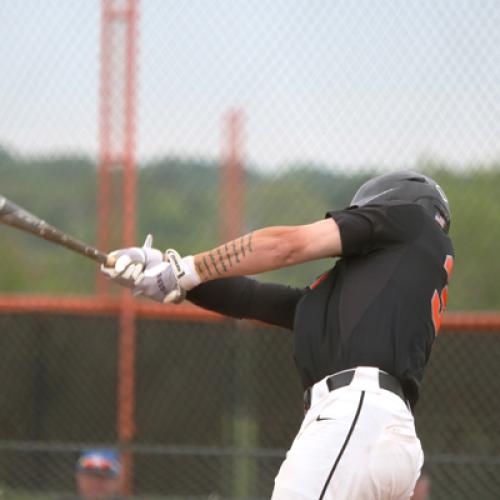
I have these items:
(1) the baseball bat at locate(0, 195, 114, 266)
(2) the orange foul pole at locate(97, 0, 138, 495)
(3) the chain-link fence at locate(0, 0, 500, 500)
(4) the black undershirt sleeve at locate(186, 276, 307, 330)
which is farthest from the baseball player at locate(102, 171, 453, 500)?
(2) the orange foul pole at locate(97, 0, 138, 495)

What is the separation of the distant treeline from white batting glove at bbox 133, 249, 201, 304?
103 inches

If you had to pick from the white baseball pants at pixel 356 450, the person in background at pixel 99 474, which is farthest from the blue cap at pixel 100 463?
the white baseball pants at pixel 356 450

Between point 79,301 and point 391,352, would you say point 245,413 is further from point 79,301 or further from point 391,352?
point 391,352

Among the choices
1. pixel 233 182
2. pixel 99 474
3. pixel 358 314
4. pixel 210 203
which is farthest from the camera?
pixel 210 203

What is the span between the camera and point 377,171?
597 centimetres

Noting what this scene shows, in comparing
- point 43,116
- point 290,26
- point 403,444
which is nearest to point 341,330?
point 403,444

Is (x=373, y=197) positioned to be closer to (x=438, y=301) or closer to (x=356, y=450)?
(x=438, y=301)

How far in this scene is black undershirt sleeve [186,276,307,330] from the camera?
3850mm

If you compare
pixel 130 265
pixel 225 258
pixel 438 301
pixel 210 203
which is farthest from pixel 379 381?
pixel 210 203

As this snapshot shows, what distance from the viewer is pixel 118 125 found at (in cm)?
623

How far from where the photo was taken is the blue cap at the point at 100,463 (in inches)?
228

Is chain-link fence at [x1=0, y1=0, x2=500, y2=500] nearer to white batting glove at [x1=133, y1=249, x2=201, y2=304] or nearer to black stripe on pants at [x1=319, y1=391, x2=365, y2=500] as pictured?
white batting glove at [x1=133, y1=249, x2=201, y2=304]

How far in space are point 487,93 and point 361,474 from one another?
3396 millimetres

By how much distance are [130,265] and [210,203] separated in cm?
295
